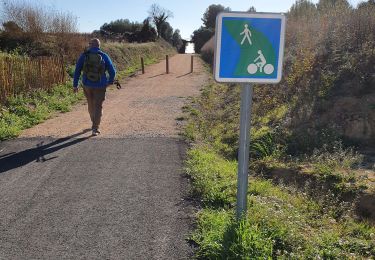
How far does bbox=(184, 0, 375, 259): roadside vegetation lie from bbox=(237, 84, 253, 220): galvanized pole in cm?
16

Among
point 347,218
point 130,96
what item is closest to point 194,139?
point 347,218

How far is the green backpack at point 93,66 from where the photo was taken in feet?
26.5

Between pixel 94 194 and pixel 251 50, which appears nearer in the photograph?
pixel 251 50

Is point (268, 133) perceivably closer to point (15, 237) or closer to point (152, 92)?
point (15, 237)

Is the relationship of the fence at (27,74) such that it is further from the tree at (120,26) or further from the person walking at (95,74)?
the tree at (120,26)

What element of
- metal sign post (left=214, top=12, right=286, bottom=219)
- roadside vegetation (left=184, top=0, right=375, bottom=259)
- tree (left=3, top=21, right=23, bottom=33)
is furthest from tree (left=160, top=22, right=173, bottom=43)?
metal sign post (left=214, top=12, right=286, bottom=219)

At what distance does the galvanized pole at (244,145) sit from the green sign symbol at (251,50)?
0.17 meters

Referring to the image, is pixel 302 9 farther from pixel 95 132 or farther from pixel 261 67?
pixel 261 67

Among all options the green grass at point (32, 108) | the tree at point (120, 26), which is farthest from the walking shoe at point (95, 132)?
the tree at point (120, 26)

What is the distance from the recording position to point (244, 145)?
3.49 m

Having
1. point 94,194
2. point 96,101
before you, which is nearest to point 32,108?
point 96,101

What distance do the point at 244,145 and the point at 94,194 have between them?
2.10 metres

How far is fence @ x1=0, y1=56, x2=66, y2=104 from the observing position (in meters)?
10.8

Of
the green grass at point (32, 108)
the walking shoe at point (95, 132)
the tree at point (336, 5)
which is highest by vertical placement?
the tree at point (336, 5)
